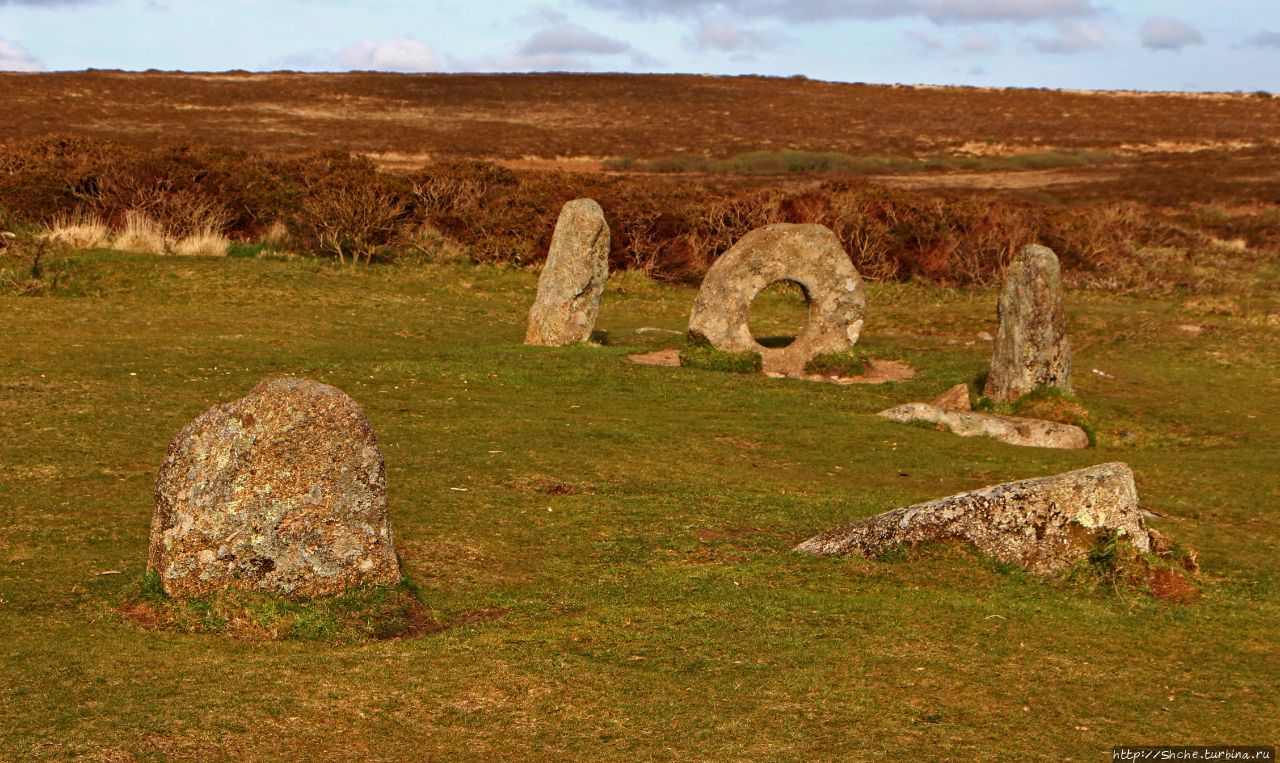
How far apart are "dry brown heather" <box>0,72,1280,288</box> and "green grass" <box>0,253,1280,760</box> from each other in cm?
1332

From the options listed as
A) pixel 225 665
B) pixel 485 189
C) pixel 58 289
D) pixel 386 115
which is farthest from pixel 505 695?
pixel 386 115

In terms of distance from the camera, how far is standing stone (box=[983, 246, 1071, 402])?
66.6ft

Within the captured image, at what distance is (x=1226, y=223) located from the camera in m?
52.7

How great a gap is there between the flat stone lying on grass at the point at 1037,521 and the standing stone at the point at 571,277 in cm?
1339

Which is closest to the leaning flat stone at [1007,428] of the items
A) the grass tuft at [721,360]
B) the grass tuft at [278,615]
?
the grass tuft at [721,360]

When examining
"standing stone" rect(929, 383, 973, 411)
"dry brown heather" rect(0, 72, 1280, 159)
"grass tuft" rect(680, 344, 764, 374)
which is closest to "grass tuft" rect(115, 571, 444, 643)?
"standing stone" rect(929, 383, 973, 411)

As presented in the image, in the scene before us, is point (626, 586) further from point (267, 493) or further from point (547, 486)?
point (547, 486)

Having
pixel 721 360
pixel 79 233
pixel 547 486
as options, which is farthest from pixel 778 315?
pixel 547 486

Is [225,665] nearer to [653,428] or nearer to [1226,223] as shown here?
[653,428]

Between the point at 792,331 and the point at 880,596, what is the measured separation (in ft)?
60.5

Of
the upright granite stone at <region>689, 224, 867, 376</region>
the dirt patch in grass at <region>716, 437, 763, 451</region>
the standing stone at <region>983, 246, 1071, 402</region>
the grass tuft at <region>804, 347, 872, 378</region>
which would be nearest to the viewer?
the dirt patch in grass at <region>716, 437, 763, 451</region>

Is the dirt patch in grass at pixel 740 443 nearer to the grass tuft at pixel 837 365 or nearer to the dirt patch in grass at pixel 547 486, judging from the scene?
the dirt patch in grass at pixel 547 486

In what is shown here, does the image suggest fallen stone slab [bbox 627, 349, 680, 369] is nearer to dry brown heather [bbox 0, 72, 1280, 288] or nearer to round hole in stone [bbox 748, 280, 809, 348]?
round hole in stone [bbox 748, 280, 809, 348]

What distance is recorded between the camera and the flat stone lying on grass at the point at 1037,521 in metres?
11.1
